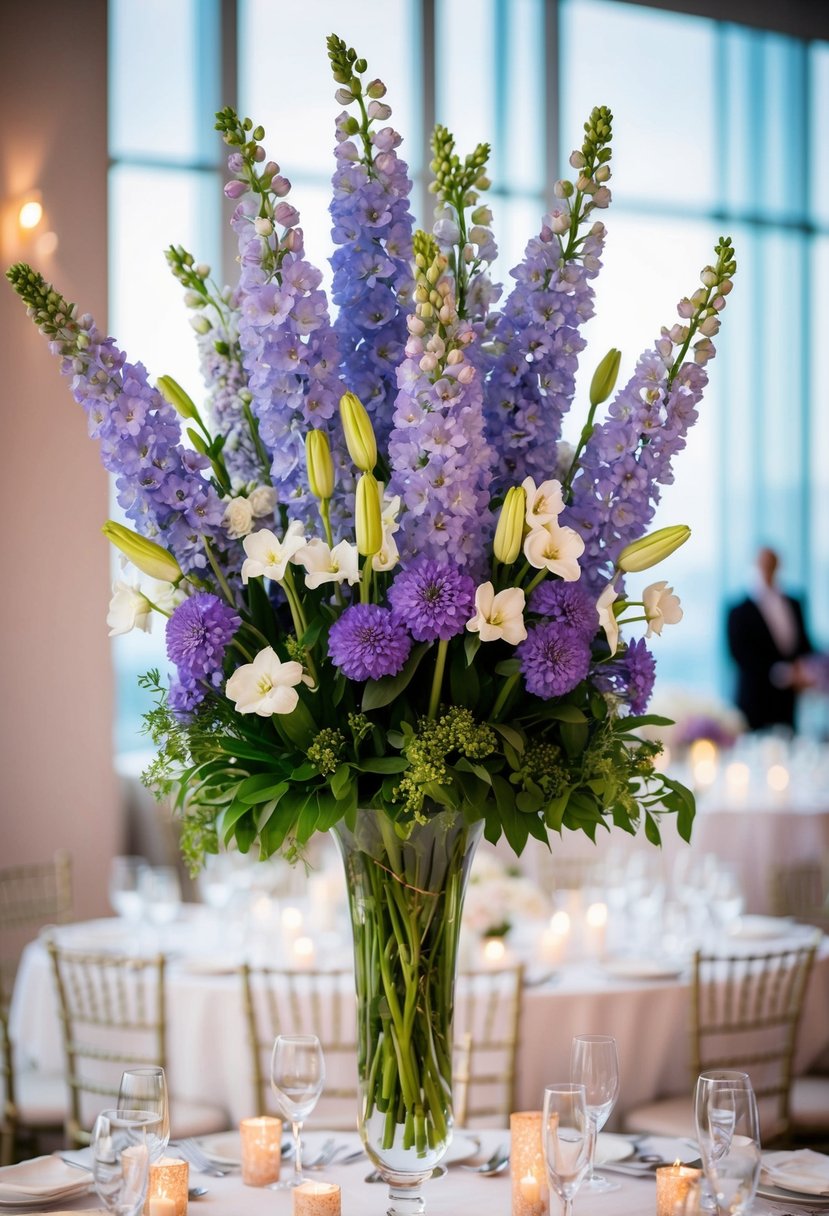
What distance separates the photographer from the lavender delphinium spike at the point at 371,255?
5.46 feet

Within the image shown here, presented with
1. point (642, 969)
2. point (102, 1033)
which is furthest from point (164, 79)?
point (642, 969)

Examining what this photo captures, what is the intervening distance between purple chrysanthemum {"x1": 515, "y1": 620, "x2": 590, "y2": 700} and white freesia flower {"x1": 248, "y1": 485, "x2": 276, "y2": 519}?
35cm

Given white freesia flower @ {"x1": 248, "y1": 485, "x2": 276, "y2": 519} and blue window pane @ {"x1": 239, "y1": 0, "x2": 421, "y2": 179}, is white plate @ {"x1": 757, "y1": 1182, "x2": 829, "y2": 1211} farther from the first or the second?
blue window pane @ {"x1": 239, "y1": 0, "x2": 421, "y2": 179}

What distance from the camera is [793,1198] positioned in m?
1.89

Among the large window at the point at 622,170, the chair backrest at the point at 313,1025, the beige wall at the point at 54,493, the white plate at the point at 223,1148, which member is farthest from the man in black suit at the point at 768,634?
the white plate at the point at 223,1148

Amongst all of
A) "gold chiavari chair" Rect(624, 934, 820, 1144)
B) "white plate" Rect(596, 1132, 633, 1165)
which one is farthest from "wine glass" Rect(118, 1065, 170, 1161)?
"gold chiavari chair" Rect(624, 934, 820, 1144)

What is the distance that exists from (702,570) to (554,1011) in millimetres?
6270

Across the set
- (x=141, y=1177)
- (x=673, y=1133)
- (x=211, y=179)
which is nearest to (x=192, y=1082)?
(x=673, y=1133)

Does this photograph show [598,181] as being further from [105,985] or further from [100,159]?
[100,159]

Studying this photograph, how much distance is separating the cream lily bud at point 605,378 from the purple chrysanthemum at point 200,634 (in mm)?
501

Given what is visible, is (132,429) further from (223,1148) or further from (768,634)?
(768,634)

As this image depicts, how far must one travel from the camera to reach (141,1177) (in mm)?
1539

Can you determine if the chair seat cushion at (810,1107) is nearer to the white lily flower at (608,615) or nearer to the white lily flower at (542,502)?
the white lily flower at (608,615)

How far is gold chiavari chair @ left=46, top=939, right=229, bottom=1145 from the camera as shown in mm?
3504
